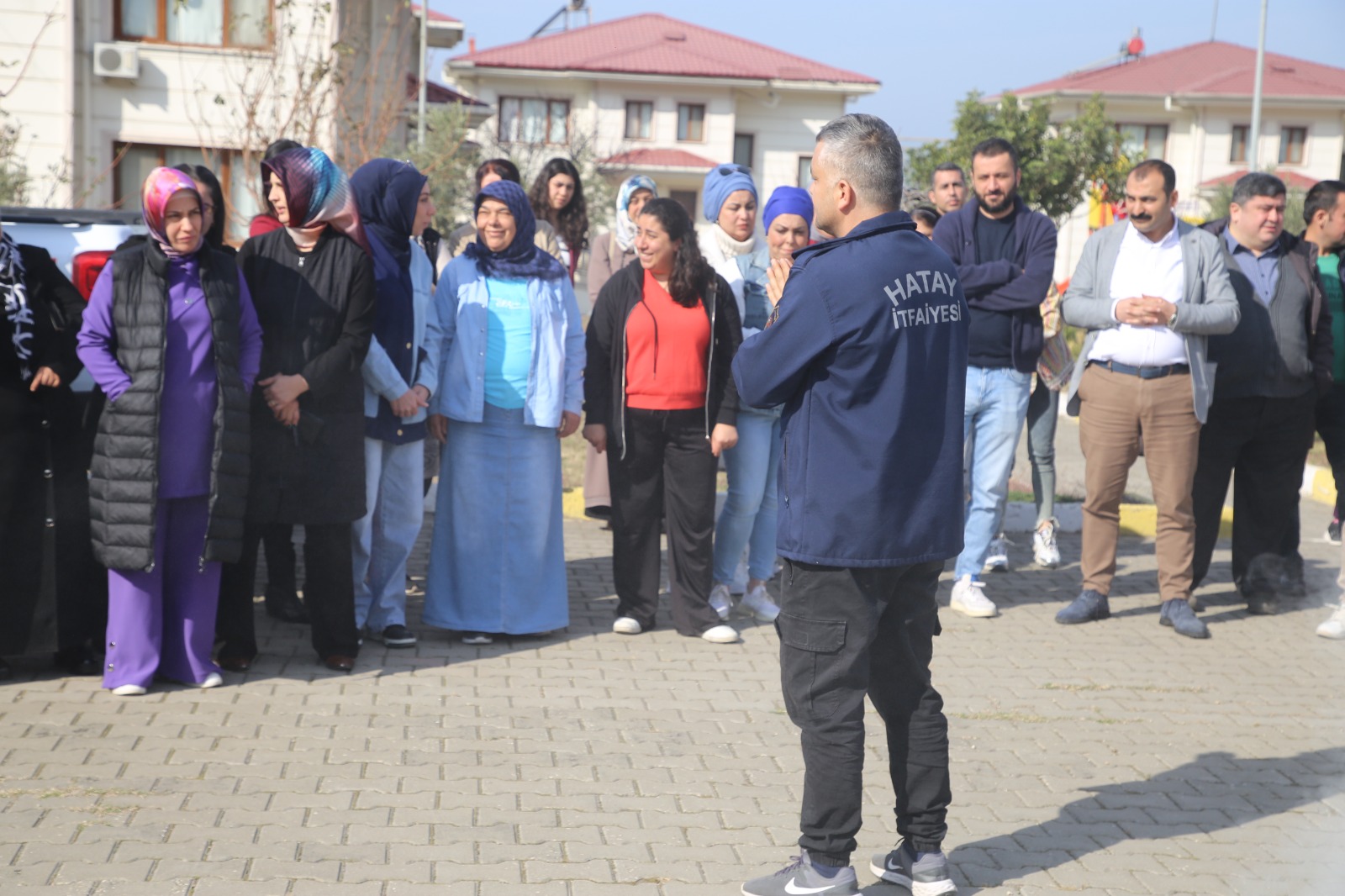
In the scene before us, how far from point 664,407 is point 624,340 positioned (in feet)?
1.29

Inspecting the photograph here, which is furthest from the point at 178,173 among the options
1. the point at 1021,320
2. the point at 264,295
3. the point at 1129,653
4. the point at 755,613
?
the point at 1129,653

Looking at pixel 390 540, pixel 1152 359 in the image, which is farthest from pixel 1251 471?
pixel 390 540

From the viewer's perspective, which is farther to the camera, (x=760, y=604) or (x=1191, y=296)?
(x=760, y=604)

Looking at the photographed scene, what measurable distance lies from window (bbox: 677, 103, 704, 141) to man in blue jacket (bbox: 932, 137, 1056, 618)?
44.1 metres

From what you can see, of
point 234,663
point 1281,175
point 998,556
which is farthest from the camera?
point 1281,175

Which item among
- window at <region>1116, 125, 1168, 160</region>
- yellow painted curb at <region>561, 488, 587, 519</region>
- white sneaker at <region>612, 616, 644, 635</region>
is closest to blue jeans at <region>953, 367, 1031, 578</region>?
white sneaker at <region>612, 616, 644, 635</region>

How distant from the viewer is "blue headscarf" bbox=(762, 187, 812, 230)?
22.6ft

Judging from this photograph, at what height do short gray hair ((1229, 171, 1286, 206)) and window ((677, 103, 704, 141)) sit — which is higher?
window ((677, 103, 704, 141))

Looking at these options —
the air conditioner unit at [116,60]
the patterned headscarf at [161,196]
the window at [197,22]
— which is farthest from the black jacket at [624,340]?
the air conditioner unit at [116,60]

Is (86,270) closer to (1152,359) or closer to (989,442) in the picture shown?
(989,442)

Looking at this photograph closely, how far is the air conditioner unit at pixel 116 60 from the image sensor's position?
1867 cm

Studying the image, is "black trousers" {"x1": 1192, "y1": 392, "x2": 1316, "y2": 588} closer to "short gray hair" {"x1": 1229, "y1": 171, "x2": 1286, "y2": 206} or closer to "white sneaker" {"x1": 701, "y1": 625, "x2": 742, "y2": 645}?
"short gray hair" {"x1": 1229, "y1": 171, "x2": 1286, "y2": 206}

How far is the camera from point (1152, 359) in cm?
707

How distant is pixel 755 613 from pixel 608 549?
1771mm
